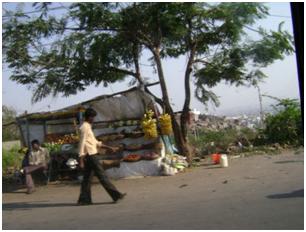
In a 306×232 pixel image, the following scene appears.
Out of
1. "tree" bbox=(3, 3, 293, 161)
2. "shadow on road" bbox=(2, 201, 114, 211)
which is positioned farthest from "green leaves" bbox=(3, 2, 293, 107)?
"shadow on road" bbox=(2, 201, 114, 211)

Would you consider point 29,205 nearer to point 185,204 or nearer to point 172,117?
point 185,204

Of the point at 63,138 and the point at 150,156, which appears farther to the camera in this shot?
the point at 63,138

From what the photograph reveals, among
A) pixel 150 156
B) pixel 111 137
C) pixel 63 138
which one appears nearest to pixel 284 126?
pixel 150 156

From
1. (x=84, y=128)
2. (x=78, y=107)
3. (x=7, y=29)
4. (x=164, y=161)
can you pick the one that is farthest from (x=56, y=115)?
(x=84, y=128)

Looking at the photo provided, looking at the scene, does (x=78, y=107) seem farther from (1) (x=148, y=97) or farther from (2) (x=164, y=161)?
(2) (x=164, y=161)

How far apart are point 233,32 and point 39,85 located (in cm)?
448

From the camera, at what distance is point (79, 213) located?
581 centimetres

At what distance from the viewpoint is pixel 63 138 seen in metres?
10.3

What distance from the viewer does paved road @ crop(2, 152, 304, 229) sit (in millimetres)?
4812

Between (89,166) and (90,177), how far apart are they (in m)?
0.17

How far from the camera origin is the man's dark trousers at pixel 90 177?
20.2ft

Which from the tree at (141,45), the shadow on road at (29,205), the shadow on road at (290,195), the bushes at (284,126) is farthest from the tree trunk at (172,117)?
the shadow on road at (290,195)

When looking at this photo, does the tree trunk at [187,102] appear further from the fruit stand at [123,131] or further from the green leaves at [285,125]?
the green leaves at [285,125]

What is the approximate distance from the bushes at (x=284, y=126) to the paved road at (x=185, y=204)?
130 inches
